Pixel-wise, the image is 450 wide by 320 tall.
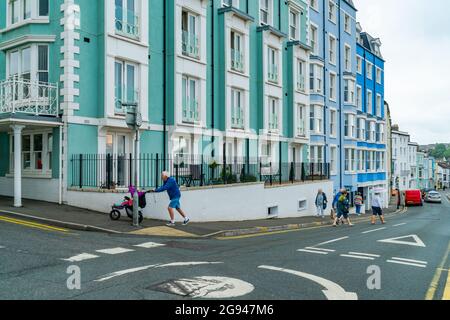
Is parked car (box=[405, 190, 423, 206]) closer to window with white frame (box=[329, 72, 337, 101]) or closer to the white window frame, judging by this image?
window with white frame (box=[329, 72, 337, 101])

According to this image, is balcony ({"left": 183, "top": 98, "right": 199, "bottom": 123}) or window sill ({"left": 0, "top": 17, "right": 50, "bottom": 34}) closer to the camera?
window sill ({"left": 0, "top": 17, "right": 50, "bottom": 34})

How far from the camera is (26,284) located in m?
6.62

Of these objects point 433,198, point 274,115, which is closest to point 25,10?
point 274,115

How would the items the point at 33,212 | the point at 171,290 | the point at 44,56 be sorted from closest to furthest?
1. the point at 171,290
2. the point at 33,212
3. the point at 44,56

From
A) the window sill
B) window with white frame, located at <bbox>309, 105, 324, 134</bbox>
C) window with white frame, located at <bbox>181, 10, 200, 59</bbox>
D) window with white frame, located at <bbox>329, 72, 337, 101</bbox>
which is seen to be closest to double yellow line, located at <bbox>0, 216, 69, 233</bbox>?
the window sill

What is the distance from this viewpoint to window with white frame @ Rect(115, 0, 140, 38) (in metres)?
17.7

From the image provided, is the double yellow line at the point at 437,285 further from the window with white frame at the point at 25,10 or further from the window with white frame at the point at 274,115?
the window with white frame at the point at 274,115

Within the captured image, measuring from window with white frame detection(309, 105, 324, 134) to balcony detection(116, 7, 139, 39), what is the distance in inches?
739

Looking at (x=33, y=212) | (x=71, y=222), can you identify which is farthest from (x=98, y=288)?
(x=33, y=212)

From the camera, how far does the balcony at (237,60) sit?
2385 cm

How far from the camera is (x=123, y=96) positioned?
17.8 meters

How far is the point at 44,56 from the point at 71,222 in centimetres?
761

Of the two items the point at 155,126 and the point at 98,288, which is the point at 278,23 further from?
the point at 98,288

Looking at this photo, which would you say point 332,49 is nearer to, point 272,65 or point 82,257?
point 272,65
